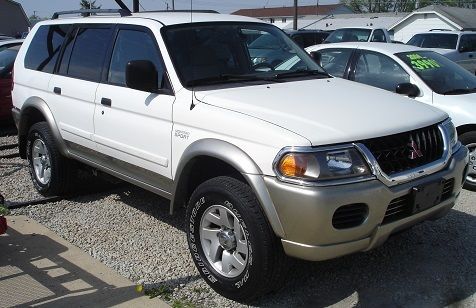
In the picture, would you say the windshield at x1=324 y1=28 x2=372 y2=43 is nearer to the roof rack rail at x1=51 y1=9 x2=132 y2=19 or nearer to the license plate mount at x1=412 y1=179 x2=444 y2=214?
the roof rack rail at x1=51 y1=9 x2=132 y2=19

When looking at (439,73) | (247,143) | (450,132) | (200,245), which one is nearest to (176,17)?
(247,143)

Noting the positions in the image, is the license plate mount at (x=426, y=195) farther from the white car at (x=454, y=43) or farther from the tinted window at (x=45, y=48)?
the white car at (x=454, y=43)

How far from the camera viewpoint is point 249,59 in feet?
14.7

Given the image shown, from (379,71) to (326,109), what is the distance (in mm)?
3606

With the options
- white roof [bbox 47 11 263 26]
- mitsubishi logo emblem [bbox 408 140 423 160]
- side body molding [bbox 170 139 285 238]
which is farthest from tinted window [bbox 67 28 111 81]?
mitsubishi logo emblem [bbox 408 140 423 160]

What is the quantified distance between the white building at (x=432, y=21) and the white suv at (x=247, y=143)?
116 ft

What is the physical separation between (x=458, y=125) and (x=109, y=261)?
165 inches

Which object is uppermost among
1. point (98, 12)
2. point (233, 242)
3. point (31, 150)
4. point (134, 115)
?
point (98, 12)

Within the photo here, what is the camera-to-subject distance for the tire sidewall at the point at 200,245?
332 cm

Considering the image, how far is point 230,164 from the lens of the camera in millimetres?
3400

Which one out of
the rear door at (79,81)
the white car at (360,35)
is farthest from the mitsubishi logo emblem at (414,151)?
the white car at (360,35)

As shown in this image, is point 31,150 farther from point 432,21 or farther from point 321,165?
point 432,21

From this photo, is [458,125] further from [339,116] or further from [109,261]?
[109,261]

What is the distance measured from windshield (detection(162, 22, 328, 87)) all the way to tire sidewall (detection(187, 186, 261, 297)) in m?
0.91
